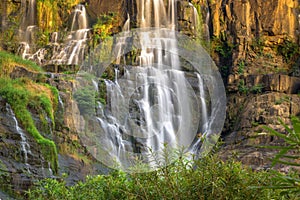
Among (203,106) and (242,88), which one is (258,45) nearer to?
(242,88)

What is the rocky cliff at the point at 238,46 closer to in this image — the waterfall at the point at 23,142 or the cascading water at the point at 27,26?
the cascading water at the point at 27,26

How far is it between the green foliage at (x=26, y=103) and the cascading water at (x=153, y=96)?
84.6 inches

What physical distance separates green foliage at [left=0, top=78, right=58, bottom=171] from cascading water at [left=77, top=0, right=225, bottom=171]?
215cm

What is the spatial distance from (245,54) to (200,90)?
4.43 m

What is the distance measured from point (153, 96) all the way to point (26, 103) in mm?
8603

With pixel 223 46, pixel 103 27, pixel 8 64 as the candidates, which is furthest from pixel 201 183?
pixel 223 46

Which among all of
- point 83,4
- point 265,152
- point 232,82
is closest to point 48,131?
point 265,152

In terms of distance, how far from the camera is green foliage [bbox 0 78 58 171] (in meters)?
18.0

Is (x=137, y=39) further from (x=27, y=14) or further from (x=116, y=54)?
(x=27, y=14)

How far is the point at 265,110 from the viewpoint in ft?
82.7

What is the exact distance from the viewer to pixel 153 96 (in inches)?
1056

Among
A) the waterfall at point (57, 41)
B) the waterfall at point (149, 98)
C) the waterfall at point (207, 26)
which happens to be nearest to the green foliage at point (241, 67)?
the waterfall at point (207, 26)

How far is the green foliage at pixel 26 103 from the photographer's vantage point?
18.0 m

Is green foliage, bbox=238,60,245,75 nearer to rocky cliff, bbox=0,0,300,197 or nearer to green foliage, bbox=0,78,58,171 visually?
rocky cliff, bbox=0,0,300,197
